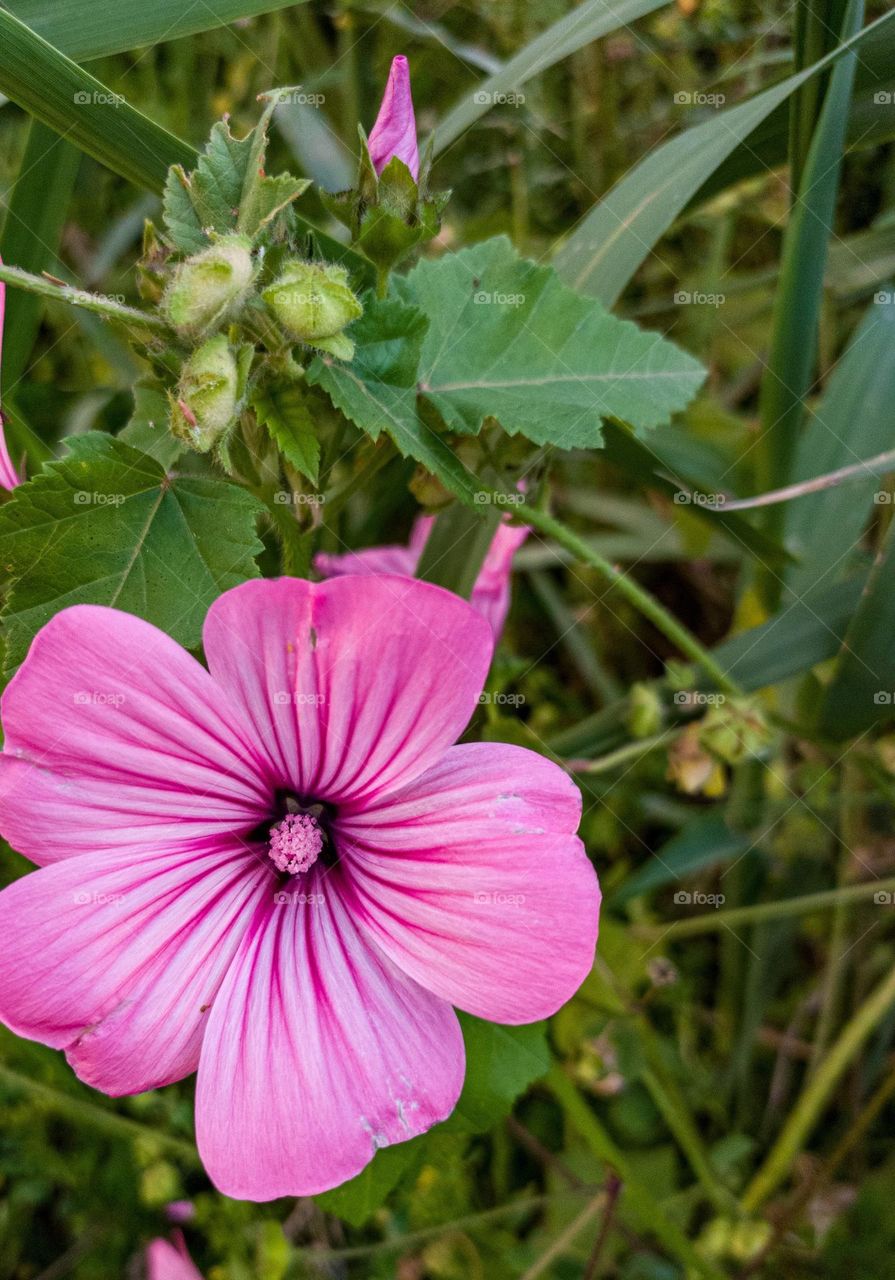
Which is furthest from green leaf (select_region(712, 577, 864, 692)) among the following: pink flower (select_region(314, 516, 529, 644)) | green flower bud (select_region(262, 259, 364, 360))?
green flower bud (select_region(262, 259, 364, 360))

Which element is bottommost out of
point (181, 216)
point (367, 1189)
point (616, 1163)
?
point (616, 1163)

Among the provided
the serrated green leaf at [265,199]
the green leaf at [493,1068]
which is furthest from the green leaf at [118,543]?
the green leaf at [493,1068]

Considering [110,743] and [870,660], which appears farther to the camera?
[870,660]

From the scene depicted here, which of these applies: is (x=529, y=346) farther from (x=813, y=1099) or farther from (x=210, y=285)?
(x=813, y=1099)

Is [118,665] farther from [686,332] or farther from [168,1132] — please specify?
[686,332]

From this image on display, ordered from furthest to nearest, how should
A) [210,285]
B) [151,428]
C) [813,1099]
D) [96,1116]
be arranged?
1. [813,1099]
2. [96,1116]
3. [151,428]
4. [210,285]

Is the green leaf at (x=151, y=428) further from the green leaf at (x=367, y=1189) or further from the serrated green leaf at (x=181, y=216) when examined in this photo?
the green leaf at (x=367, y=1189)

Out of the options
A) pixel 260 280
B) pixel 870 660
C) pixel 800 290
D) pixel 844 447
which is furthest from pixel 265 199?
pixel 844 447

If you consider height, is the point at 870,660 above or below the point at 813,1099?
above

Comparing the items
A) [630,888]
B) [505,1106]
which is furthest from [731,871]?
[505,1106]
